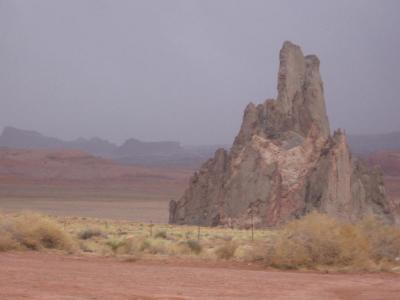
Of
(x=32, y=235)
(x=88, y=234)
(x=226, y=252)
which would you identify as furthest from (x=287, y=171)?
(x=32, y=235)

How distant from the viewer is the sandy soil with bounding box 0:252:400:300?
1520cm

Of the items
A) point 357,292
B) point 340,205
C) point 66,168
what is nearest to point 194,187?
point 340,205

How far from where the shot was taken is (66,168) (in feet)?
555

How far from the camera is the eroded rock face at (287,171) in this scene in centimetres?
4828

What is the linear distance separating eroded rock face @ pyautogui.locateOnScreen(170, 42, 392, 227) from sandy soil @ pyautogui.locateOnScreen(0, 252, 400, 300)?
84.6 ft

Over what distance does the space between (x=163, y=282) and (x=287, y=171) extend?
1303 inches

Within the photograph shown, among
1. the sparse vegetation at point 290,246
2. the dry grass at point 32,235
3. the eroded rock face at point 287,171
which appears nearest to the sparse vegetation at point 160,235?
the sparse vegetation at point 290,246

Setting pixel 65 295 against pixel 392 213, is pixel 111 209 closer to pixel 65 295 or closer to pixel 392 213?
pixel 392 213

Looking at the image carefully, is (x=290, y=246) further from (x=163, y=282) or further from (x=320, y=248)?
(x=163, y=282)

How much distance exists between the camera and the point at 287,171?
1962 inches

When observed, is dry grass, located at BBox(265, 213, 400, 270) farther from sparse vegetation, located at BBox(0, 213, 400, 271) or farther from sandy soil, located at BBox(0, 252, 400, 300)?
sandy soil, located at BBox(0, 252, 400, 300)

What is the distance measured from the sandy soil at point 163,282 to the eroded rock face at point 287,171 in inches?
1015

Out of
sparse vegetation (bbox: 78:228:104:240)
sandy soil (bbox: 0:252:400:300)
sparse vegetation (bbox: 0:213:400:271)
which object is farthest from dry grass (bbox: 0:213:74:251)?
sparse vegetation (bbox: 78:228:104:240)

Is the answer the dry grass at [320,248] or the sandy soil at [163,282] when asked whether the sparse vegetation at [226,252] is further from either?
the sandy soil at [163,282]
